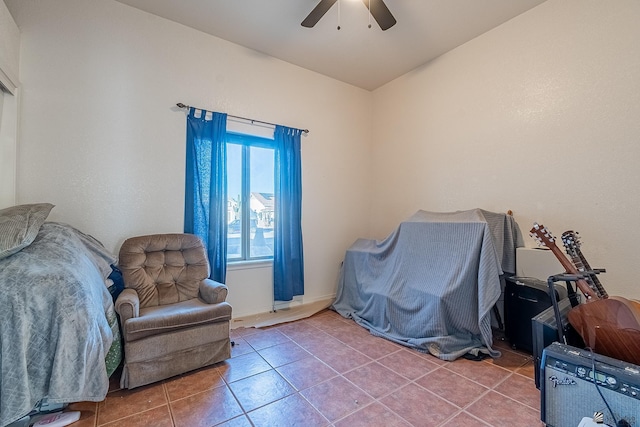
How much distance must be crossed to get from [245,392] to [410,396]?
1050mm

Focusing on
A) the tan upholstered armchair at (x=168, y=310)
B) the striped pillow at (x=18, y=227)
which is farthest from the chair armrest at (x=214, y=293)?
the striped pillow at (x=18, y=227)

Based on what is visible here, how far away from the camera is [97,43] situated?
97.3 inches

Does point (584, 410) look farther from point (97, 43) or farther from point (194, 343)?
point (97, 43)

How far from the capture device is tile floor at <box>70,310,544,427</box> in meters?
1.60

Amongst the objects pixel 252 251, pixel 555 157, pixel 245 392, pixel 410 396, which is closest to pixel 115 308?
pixel 245 392

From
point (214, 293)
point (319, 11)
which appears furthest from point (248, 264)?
point (319, 11)

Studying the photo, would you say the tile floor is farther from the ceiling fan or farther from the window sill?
the ceiling fan

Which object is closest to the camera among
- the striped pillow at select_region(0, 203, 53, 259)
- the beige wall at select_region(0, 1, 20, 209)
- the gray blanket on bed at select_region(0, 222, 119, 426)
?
the gray blanket on bed at select_region(0, 222, 119, 426)

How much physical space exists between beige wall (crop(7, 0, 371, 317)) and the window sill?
6 centimetres

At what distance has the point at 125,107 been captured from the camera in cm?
258

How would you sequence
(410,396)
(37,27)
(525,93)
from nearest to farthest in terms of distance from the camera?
(410,396) → (37,27) → (525,93)

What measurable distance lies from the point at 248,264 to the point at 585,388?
2.77 meters

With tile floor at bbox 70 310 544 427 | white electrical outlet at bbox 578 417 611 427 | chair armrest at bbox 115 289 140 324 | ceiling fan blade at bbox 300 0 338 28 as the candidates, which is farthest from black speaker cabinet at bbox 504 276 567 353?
chair armrest at bbox 115 289 140 324

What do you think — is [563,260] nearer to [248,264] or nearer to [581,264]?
[581,264]
